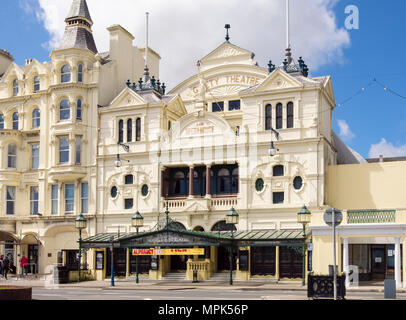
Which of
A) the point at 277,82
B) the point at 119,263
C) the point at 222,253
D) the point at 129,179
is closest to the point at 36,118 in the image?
the point at 129,179

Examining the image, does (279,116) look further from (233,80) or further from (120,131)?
(120,131)

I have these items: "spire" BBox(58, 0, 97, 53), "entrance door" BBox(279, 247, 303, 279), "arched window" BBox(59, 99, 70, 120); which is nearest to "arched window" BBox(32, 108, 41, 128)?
"arched window" BBox(59, 99, 70, 120)

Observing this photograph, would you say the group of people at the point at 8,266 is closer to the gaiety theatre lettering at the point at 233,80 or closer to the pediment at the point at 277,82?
the gaiety theatre lettering at the point at 233,80

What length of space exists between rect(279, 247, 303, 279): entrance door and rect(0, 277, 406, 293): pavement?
81 centimetres

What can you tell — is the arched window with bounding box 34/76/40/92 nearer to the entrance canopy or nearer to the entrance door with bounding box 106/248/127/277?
the entrance door with bounding box 106/248/127/277

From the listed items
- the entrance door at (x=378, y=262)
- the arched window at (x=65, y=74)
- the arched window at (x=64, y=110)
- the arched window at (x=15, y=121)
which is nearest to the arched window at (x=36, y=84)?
the arched window at (x=15, y=121)

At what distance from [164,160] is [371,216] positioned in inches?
662

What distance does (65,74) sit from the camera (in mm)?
49625

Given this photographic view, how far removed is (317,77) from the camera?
44.0 metres

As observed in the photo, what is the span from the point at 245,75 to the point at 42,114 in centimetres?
1670

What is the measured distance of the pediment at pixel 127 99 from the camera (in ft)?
155

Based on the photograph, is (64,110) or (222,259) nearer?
(222,259)

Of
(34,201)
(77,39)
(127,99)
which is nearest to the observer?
(127,99)
